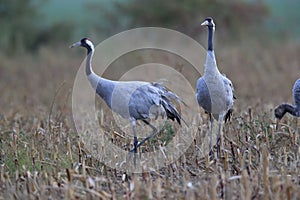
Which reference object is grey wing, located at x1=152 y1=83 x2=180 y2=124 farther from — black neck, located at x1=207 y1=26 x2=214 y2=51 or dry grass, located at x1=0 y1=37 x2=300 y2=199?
black neck, located at x1=207 y1=26 x2=214 y2=51

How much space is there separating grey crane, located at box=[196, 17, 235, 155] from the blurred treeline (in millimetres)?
12450

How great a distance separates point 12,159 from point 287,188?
3.00 metres

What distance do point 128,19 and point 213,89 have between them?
15.3 m

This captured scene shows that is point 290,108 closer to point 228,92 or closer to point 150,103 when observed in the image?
point 228,92

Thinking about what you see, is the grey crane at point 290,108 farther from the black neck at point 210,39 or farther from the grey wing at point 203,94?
the black neck at point 210,39

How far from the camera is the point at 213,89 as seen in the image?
6941 mm

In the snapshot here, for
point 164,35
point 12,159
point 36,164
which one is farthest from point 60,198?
point 164,35

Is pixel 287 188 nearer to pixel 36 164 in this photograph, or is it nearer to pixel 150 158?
pixel 150 158

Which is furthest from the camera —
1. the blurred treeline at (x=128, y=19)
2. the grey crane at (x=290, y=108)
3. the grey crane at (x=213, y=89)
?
the blurred treeline at (x=128, y=19)

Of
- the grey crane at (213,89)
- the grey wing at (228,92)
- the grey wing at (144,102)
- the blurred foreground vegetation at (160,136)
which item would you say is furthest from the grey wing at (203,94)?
the grey wing at (144,102)

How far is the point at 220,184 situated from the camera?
5117 millimetres

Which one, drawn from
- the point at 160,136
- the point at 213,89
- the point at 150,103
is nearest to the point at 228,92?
the point at 213,89

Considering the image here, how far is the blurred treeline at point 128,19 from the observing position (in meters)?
20.3

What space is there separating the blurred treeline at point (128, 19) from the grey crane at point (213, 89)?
1245 centimetres
